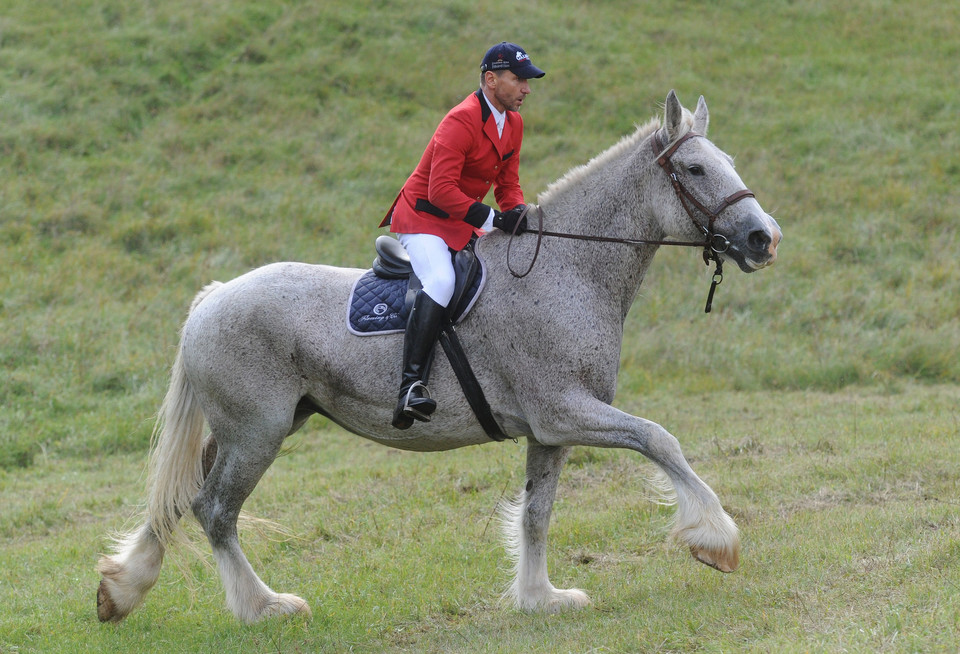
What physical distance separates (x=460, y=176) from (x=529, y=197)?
1126 centimetres

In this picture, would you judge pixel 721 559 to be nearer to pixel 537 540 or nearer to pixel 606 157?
pixel 537 540

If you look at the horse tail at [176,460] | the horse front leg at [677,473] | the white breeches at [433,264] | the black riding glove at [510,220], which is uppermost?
the black riding glove at [510,220]

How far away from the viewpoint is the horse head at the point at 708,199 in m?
5.43

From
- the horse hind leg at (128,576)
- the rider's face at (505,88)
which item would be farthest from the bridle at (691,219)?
the horse hind leg at (128,576)

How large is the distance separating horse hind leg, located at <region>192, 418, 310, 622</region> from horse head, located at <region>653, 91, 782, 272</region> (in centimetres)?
283

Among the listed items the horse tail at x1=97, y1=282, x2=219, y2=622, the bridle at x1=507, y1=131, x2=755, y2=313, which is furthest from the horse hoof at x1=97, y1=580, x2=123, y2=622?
the bridle at x1=507, y1=131, x2=755, y2=313

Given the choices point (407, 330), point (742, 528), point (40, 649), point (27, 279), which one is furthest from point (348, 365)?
point (27, 279)

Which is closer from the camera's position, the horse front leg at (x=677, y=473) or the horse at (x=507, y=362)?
the horse front leg at (x=677, y=473)

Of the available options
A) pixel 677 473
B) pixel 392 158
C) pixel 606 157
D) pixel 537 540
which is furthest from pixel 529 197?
pixel 677 473

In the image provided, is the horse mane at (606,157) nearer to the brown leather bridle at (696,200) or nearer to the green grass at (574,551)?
the brown leather bridle at (696,200)

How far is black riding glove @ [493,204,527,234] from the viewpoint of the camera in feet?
19.4

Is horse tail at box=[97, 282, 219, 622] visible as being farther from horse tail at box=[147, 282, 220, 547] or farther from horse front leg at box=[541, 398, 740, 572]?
horse front leg at box=[541, 398, 740, 572]

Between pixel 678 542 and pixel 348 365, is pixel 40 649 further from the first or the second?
pixel 678 542

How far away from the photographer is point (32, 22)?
23.1 m
